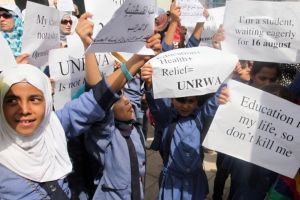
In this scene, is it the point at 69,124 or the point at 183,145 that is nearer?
the point at 69,124

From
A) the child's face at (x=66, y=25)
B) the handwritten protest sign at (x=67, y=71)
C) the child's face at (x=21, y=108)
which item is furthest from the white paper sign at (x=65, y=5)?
the child's face at (x=21, y=108)

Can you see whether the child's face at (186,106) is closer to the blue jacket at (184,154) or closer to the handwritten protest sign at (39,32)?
the blue jacket at (184,154)

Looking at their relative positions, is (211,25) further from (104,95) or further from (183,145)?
(104,95)

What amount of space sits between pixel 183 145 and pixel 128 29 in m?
0.96

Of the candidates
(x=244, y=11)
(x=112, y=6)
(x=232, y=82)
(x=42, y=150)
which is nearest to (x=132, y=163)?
(x=42, y=150)

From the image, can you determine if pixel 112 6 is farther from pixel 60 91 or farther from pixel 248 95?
pixel 248 95

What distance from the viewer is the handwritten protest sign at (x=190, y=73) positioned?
2049mm

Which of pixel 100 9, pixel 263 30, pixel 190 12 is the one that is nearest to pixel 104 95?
pixel 100 9

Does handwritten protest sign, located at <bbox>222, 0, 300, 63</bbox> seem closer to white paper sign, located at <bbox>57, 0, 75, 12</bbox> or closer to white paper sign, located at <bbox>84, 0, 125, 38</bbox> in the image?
white paper sign, located at <bbox>84, 0, 125, 38</bbox>

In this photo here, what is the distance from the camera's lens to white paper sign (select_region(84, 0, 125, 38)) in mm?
1866

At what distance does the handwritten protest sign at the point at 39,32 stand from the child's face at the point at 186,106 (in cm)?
100

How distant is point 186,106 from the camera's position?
7.86ft

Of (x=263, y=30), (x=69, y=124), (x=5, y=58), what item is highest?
(x=263, y=30)

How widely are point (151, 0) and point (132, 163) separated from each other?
101 cm
